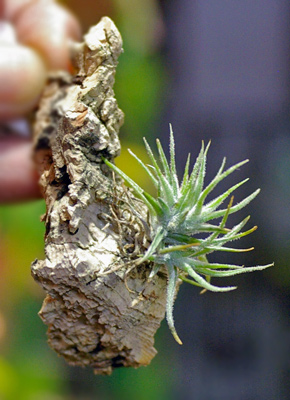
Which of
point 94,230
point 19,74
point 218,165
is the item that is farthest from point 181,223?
point 218,165

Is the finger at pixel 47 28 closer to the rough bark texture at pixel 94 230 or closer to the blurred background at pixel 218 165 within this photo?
the rough bark texture at pixel 94 230

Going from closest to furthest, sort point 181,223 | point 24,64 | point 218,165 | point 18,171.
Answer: point 181,223, point 24,64, point 18,171, point 218,165

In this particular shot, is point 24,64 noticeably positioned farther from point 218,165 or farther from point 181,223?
point 218,165

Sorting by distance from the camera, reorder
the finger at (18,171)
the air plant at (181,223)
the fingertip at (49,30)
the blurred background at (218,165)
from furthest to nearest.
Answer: the blurred background at (218,165), the finger at (18,171), the fingertip at (49,30), the air plant at (181,223)

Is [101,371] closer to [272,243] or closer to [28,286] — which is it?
[28,286]

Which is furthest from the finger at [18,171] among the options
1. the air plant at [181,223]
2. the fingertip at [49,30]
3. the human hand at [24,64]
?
the air plant at [181,223]

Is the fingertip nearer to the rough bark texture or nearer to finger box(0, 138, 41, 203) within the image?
the rough bark texture
